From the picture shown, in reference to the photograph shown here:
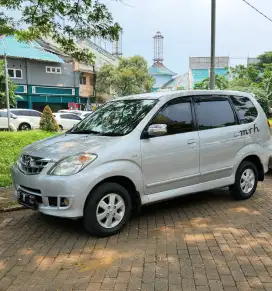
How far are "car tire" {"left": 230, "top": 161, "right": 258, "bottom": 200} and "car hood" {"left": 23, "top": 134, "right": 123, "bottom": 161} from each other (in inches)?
93.8

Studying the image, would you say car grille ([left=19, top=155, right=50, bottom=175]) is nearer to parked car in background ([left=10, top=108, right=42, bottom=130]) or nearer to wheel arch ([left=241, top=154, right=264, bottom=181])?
wheel arch ([left=241, top=154, right=264, bottom=181])

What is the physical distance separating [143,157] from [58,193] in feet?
3.87

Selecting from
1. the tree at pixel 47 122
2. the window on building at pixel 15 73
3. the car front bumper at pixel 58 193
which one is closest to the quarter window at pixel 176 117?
the car front bumper at pixel 58 193

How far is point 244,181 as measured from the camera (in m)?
5.91

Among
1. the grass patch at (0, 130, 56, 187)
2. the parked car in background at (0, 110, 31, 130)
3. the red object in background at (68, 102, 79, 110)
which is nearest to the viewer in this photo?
the grass patch at (0, 130, 56, 187)

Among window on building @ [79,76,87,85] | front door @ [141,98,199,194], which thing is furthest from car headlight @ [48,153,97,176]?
window on building @ [79,76,87,85]

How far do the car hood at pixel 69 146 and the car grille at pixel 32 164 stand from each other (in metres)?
0.06

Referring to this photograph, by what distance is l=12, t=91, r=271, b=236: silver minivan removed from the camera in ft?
13.6

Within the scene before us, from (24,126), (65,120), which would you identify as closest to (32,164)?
(24,126)

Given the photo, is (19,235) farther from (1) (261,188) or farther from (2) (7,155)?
(2) (7,155)

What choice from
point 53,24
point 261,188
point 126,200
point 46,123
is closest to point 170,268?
point 126,200

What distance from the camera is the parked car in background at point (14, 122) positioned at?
20281 mm

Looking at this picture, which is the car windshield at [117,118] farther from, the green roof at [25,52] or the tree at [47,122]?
the green roof at [25,52]

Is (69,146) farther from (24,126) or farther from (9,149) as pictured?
(24,126)
